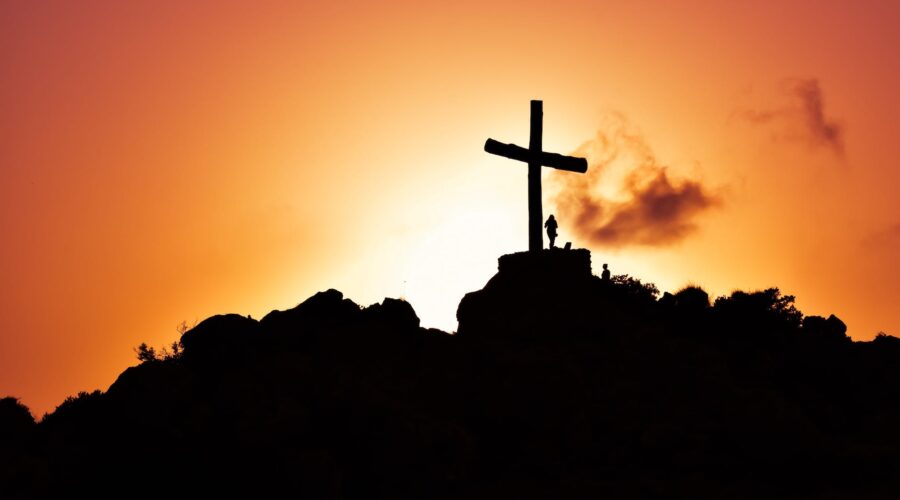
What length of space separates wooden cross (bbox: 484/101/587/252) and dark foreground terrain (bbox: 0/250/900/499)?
3.11ft

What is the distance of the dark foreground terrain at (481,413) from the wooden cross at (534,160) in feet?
3.11

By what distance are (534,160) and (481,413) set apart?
9972 millimetres

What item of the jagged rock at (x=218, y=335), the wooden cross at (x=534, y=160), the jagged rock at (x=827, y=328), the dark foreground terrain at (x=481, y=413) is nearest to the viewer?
the dark foreground terrain at (x=481, y=413)

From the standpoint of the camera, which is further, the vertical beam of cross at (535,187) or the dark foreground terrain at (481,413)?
the vertical beam of cross at (535,187)

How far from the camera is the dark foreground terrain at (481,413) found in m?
25.3

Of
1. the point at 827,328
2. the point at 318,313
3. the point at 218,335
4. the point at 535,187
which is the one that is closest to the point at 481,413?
the point at 318,313

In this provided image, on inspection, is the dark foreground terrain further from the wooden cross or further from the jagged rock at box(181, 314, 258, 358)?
the wooden cross

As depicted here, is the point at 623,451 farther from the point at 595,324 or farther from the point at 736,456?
the point at 595,324

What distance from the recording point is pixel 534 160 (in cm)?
3512

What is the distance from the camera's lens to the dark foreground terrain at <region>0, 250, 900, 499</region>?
25328mm

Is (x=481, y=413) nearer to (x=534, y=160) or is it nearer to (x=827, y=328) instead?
(x=534, y=160)

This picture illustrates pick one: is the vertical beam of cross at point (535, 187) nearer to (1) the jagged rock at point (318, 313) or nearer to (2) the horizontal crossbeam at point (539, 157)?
(2) the horizontal crossbeam at point (539, 157)

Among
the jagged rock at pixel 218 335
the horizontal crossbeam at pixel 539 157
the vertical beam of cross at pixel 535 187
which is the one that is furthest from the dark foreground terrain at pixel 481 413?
the horizontal crossbeam at pixel 539 157

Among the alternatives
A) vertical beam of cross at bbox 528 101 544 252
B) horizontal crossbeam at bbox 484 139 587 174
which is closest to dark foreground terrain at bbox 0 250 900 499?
vertical beam of cross at bbox 528 101 544 252
